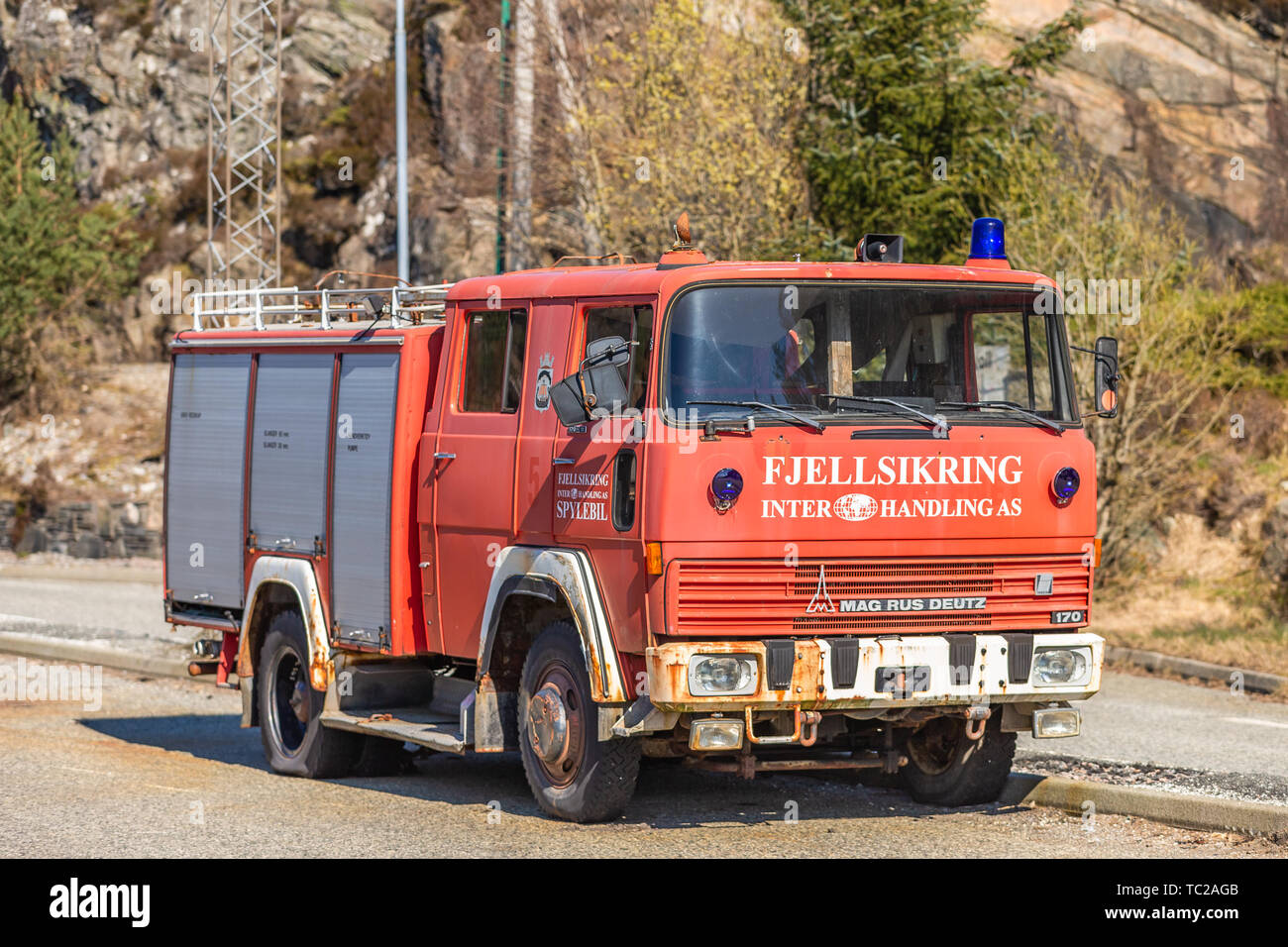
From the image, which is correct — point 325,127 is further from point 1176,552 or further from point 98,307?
point 1176,552

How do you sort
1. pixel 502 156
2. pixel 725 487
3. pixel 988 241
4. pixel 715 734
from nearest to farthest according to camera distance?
1. pixel 725 487
2. pixel 715 734
3. pixel 988 241
4. pixel 502 156

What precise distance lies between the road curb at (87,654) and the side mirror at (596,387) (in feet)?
28.1

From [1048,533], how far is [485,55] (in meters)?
31.8

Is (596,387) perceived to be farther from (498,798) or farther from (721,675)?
(498,798)

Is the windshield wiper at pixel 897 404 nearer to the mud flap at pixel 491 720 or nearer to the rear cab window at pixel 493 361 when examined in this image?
the rear cab window at pixel 493 361

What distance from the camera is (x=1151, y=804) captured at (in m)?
9.05

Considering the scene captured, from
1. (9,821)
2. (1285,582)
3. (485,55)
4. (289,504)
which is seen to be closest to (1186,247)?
(1285,582)

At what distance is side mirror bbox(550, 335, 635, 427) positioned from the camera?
862 centimetres

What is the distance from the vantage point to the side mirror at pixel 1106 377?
30.7 ft

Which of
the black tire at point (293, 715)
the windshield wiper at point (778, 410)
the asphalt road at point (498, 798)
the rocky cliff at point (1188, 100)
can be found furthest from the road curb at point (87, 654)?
the rocky cliff at point (1188, 100)

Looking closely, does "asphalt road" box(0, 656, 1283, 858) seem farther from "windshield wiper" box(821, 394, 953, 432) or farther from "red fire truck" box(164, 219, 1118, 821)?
"windshield wiper" box(821, 394, 953, 432)

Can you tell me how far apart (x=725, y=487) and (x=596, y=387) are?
0.83 m

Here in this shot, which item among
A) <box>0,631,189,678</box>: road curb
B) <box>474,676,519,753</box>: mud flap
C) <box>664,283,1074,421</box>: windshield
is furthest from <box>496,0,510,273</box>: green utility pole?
<box>664,283,1074,421</box>: windshield

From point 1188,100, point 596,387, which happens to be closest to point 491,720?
point 596,387
